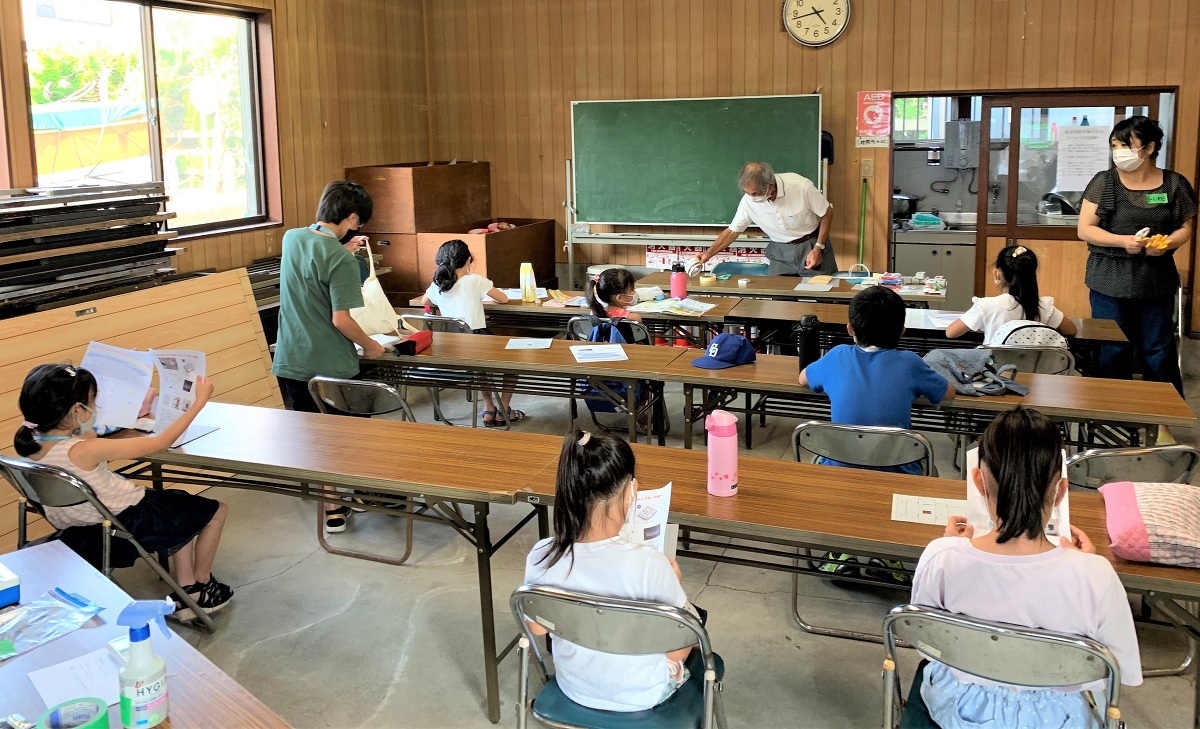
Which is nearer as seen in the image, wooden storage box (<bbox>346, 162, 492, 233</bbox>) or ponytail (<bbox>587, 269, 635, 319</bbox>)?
ponytail (<bbox>587, 269, 635, 319</bbox>)

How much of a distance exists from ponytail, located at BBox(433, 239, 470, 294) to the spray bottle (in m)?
4.11

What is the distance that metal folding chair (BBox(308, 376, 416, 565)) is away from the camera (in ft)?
13.4

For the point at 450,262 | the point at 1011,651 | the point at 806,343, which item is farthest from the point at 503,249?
the point at 1011,651

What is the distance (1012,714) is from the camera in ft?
6.82

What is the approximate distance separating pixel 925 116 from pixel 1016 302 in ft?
16.6

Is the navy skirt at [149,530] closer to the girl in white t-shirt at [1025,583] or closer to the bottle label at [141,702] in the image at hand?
the bottle label at [141,702]

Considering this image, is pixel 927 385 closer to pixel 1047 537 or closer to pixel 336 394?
pixel 1047 537

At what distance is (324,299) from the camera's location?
442 cm

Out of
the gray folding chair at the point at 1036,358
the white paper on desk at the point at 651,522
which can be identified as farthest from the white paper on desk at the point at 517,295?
the white paper on desk at the point at 651,522

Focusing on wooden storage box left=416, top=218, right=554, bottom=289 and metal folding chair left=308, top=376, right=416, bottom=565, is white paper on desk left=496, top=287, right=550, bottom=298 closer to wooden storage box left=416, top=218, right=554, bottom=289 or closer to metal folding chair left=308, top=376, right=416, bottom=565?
wooden storage box left=416, top=218, right=554, bottom=289

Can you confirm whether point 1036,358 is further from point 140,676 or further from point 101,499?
point 140,676

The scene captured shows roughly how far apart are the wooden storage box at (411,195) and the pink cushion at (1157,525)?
6.31 meters

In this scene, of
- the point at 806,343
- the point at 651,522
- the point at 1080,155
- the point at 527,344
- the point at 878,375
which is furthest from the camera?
the point at 1080,155

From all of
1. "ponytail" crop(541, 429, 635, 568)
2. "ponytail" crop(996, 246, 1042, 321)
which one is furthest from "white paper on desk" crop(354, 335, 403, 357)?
"ponytail" crop(996, 246, 1042, 321)
